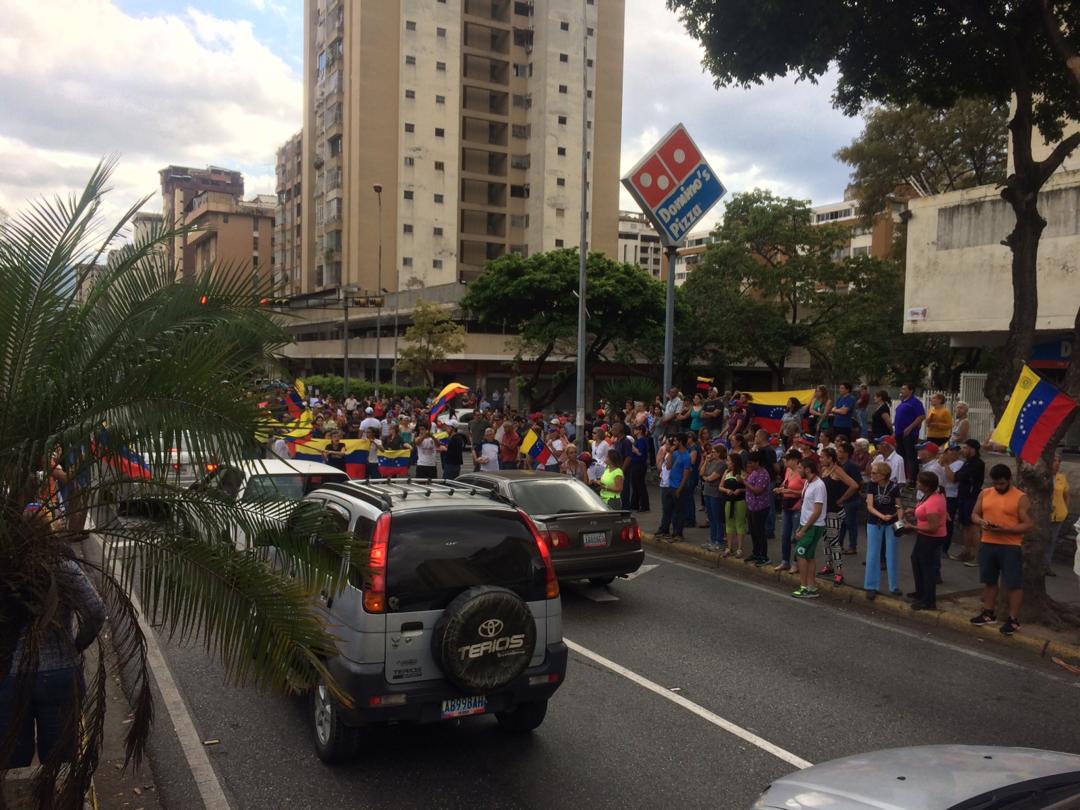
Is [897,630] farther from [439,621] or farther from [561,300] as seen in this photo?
[561,300]

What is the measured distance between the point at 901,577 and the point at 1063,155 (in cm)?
559

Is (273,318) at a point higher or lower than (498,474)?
higher

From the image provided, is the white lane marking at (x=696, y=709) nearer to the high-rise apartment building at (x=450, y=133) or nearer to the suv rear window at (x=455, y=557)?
the suv rear window at (x=455, y=557)

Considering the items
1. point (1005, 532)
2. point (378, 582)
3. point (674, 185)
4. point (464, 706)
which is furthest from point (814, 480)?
point (674, 185)

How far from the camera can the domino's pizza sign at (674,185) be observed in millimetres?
19906

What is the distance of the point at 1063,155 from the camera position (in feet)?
32.2

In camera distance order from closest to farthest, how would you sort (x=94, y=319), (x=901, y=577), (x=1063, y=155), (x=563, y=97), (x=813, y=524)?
(x=94, y=319) → (x=1063, y=155) → (x=813, y=524) → (x=901, y=577) → (x=563, y=97)

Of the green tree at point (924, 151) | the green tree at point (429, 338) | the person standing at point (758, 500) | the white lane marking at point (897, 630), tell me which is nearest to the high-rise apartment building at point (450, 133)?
the green tree at point (429, 338)

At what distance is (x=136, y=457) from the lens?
13.3ft

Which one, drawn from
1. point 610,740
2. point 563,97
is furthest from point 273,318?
point 563,97

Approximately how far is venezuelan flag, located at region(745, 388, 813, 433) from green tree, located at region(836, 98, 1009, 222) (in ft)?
61.5

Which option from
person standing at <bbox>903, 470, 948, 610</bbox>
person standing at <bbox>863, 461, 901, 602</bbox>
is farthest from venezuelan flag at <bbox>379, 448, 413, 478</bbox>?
person standing at <bbox>903, 470, 948, 610</bbox>

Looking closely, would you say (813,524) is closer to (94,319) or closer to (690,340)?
(94,319)

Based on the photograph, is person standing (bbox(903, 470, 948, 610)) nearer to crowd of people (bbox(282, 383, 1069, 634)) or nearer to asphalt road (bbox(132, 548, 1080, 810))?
crowd of people (bbox(282, 383, 1069, 634))
